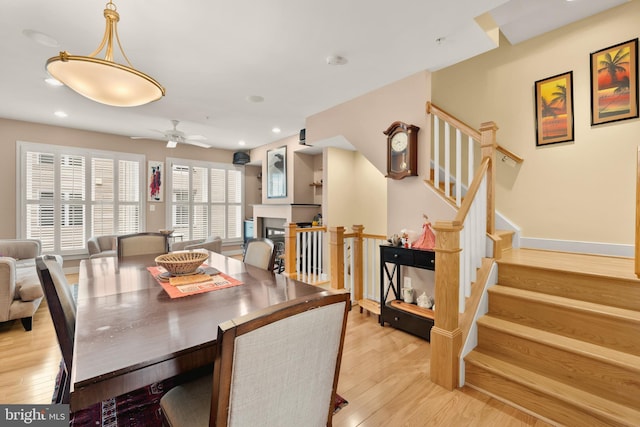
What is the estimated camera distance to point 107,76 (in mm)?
1685

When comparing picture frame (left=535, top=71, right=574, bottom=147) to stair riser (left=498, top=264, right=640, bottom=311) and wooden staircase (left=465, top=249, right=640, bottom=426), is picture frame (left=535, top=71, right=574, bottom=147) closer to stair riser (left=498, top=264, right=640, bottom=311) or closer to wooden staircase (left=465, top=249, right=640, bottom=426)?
wooden staircase (left=465, top=249, right=640, bottom=426)

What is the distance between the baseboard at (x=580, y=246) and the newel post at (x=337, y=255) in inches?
82.3

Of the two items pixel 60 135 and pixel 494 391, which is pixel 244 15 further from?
pixel 60 135

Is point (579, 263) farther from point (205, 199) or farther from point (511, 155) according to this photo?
point (205, 199)

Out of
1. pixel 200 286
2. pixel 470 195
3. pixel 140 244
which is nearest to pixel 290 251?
pixel 140 244

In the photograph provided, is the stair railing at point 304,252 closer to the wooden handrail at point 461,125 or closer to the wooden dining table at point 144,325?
the wooden dining table at point 144,325

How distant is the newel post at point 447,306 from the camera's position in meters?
1.97

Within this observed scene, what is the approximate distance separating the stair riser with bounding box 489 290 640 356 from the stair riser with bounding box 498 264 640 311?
190 millimetres

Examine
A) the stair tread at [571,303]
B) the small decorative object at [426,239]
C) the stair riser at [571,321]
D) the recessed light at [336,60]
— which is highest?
the recessed light at [336,60]

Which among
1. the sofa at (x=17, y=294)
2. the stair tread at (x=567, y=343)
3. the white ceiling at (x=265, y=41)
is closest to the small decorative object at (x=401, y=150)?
the white ceiling at (x=265, y=41)

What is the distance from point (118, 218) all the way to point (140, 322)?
18.7 ft

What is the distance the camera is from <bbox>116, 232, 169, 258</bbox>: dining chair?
3.04 m

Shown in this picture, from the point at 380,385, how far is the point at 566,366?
3.83 feet

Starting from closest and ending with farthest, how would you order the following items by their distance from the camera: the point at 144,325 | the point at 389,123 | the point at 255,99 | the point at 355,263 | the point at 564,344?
1. the point at 144,325
2. the point at 564,344
3. the point at 389,123
4. the point at 355,263
5. the point at 255,99
